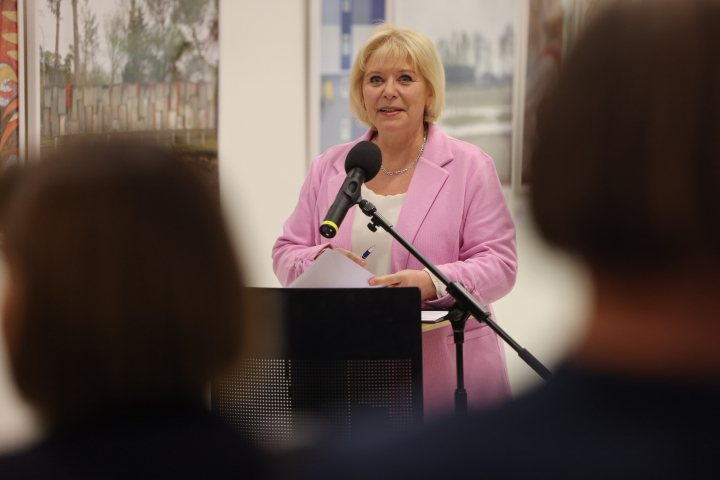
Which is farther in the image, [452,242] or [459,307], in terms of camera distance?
[452,242]

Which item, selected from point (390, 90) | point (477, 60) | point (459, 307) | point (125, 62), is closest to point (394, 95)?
point (390, 90)

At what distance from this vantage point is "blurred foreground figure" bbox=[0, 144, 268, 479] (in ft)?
2.00

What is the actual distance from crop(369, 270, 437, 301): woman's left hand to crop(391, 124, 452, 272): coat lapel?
20 cm

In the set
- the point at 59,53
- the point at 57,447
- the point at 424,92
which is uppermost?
the point at 59,53

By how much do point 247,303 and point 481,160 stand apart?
146 cm

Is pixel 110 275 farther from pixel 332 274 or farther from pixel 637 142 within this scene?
pixel 332 274

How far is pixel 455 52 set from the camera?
3355 millimetres

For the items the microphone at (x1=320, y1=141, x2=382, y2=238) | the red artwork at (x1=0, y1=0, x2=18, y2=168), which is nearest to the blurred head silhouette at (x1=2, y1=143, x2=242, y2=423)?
the microphone at (x1=320, y1=141, x2=382, y2=238)

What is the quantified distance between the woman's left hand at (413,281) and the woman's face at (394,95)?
1.88ft

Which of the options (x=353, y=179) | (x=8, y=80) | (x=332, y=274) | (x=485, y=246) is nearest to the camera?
(x=353, y=179)

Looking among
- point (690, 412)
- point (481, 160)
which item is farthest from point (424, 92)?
point (690, 412)

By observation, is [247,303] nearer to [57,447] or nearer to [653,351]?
[57,447]

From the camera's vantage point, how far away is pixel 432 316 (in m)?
1.56

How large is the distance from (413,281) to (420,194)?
0.38m
